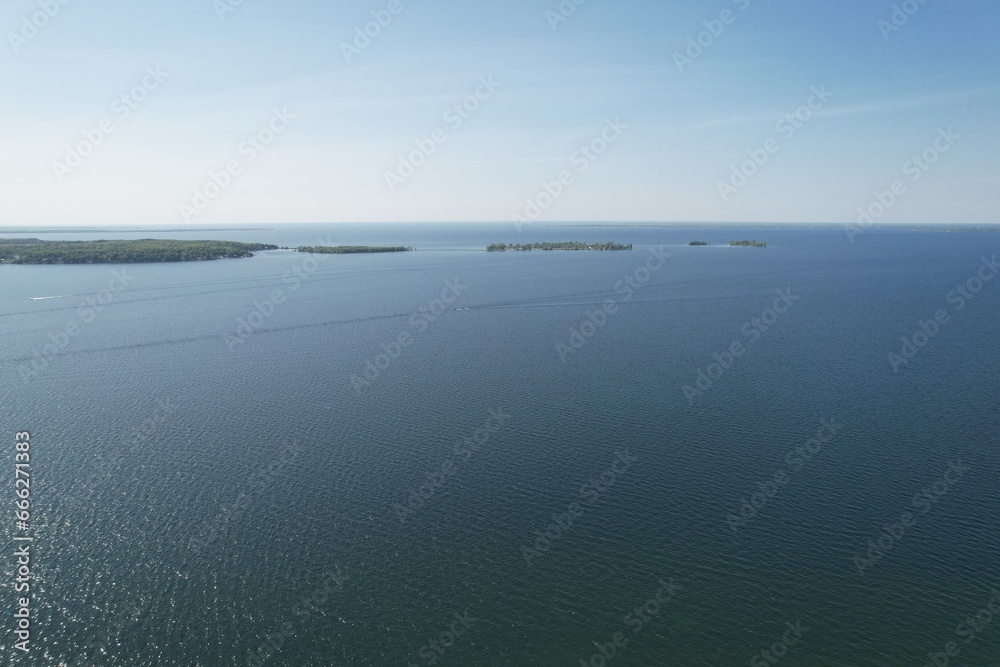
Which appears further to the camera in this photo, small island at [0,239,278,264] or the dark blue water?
small island at [0,239,278,264]

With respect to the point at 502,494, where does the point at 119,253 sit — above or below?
above

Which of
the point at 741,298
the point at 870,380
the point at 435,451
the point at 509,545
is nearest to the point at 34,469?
the point at 435,451

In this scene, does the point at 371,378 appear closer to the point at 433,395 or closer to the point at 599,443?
the point at 433,395

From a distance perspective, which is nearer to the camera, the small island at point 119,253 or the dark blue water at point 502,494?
the dark blue water at point 502,494

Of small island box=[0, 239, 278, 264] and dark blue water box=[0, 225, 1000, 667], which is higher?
small island box=[0, 239, 278, 264]

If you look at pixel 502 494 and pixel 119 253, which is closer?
pixel 502 494

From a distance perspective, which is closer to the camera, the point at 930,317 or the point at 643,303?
the point at 930,317

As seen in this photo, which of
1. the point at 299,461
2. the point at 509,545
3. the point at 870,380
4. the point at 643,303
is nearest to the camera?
the point at 509,545

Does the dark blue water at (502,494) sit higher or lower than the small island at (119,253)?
lower
